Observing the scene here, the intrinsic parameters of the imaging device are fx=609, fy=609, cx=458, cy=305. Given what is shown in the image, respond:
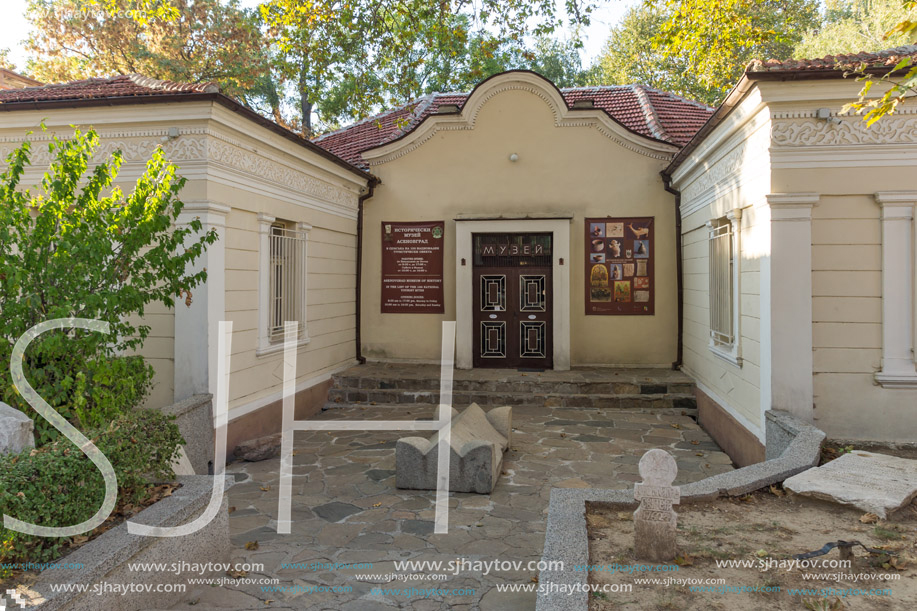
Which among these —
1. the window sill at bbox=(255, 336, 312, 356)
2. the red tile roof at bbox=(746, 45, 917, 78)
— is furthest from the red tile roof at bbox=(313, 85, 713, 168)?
the red tile roof at bbox=(746, 45, 917, 78)

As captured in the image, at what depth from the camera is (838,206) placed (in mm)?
5895

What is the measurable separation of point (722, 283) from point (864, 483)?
3.74 metres

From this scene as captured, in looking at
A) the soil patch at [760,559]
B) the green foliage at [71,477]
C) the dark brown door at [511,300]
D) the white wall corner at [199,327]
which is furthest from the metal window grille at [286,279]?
the soil patch at [760,559]

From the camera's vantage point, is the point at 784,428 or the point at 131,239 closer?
the point at 131,239

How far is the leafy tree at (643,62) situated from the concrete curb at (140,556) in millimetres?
21451

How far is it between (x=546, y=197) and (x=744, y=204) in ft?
15.9

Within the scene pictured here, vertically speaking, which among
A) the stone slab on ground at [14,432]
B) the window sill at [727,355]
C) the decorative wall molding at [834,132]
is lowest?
the stone slab on ground at [14,432]

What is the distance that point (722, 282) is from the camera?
25.6ft

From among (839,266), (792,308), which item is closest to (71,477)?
(792,308)

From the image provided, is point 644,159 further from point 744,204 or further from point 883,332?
point 883,332

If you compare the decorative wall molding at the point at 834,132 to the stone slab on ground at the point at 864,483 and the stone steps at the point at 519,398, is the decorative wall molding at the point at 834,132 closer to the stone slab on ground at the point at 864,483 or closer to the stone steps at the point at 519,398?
the stone slab on ground at the point at 864,483

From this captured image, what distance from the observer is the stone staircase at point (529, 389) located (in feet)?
31.2

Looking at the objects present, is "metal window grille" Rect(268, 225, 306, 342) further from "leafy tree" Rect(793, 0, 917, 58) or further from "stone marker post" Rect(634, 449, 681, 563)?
"leafy tree" Rect(793, 0, 917, 58)

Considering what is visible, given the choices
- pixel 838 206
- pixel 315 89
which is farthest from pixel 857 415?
pixel 315 89
